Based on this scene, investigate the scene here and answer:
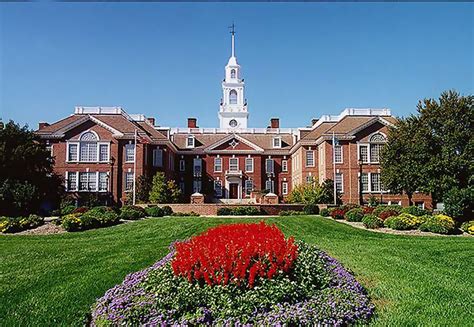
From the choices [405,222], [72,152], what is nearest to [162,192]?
[72,152]

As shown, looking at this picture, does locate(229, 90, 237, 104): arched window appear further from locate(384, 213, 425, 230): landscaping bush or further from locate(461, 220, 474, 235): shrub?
locate(461, 220, 474, 235): shrub

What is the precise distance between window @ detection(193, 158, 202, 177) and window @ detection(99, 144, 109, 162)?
34.9 ft

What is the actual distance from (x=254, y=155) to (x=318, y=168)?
8.29 meters

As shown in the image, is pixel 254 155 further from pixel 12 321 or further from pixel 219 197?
pixel 12 321

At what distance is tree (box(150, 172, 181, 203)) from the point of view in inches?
1427

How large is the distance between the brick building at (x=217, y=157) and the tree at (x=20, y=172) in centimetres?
830

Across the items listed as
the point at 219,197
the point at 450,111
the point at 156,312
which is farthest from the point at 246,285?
the point at 219,197

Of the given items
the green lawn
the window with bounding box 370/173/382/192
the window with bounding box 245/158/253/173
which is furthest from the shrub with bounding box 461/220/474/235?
the window with bounding box 245/158/253/173

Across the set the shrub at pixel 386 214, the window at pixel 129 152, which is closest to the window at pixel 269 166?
the window at pixel 129 152

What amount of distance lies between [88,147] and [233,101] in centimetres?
2975

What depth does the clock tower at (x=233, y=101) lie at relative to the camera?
209 feet

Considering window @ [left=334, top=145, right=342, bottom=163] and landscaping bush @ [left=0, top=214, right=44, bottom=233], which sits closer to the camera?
landscaping bush @ [left=0, top=214, right=44, bottom=233]

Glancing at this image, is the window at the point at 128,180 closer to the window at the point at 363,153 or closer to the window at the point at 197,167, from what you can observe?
the window at the point at 197,167

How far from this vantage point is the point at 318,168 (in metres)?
41.4
